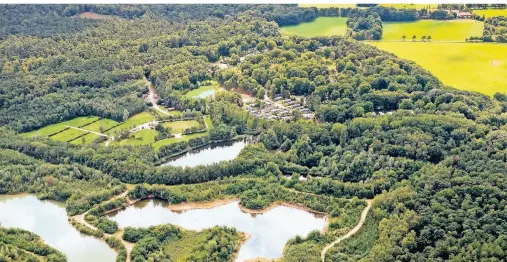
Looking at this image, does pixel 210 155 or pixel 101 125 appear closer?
pixel 210 155

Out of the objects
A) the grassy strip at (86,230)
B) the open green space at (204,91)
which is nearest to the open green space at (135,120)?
the open green space at (204,91)

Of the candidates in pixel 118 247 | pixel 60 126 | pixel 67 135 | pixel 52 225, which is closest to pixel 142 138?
pixel 67 135

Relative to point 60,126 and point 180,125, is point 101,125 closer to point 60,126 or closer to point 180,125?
point 60,126

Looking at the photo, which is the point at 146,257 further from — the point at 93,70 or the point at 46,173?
the point at 93,70

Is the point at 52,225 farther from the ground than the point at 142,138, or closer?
closer

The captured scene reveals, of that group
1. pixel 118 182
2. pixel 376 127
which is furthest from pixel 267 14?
pixel 118 182
